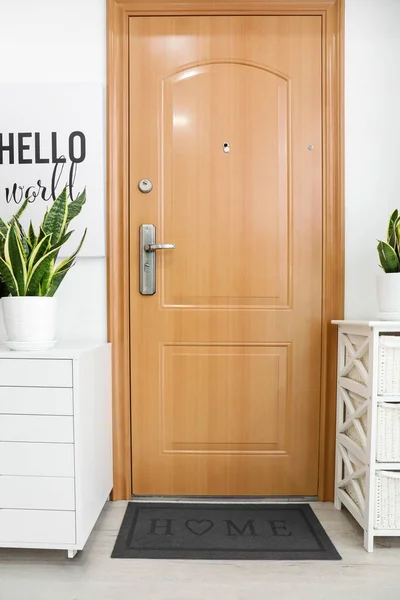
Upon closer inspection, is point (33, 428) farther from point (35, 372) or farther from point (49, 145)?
point (49, 145)

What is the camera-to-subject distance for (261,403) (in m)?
2.07

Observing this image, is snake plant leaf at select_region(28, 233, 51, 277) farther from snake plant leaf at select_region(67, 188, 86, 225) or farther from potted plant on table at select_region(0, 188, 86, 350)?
snake plant leaf at select_region(67, 188, 86, 225)

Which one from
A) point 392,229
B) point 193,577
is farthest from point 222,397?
point 392,229

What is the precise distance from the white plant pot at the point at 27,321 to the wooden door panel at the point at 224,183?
592mm

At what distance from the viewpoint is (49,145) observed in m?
2.00

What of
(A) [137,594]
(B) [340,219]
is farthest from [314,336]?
(A) [137,594]

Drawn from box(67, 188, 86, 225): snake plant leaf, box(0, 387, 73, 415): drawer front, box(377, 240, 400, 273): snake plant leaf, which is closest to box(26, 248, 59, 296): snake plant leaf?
box(67, 188, 86, 225): snake plant leaf

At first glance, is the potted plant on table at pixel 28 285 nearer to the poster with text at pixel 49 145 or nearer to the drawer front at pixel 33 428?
the drawer front at pixel 33 428

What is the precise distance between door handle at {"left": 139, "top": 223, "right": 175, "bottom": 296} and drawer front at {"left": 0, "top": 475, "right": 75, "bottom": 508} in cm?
84

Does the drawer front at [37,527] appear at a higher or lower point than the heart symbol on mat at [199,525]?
higher

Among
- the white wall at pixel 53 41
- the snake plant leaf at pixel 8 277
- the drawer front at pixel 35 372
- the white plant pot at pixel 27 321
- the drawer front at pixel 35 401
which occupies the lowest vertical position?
the drawer front at pixel 35 401

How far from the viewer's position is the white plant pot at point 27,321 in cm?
159

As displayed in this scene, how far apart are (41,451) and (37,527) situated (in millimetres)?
243

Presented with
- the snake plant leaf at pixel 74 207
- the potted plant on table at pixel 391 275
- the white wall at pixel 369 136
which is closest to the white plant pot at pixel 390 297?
the potted plant on table at pixel 391 275
